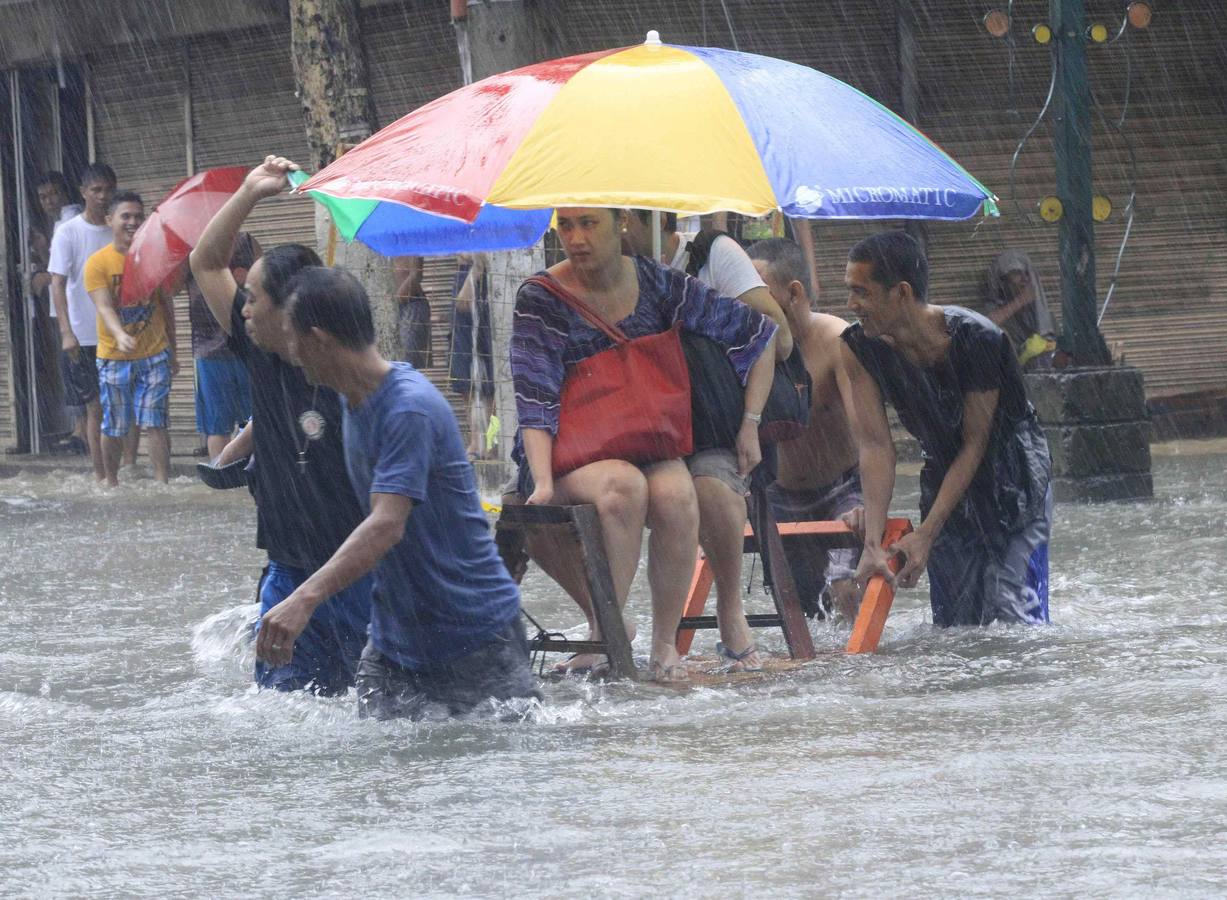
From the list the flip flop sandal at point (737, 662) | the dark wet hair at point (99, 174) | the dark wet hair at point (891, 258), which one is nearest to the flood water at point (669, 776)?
the flip flop sandal at point (737, 662)

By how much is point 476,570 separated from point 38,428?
42.5ft

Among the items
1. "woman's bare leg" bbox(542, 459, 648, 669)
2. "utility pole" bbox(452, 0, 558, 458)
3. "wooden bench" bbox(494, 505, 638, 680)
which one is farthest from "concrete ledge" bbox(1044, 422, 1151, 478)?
"wooden bench" bbox(494, 505, 638, 680)

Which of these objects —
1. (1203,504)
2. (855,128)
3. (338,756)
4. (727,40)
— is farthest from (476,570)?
(727,40)

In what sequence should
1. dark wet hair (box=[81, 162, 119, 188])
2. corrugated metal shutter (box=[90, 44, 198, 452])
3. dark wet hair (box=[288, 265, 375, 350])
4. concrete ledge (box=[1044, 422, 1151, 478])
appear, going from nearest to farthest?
dark wet hair (box=[288, 265, 375, 350])
concrete ledge (box=[1044, 422, 1151, 478])
dark wet hair (box=[81, 162, 119, 188])
corrugated metal shutter (box=[90, 44, 198, 452])

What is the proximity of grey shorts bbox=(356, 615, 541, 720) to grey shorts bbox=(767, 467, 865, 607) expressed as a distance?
2.02m

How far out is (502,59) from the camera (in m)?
11.8

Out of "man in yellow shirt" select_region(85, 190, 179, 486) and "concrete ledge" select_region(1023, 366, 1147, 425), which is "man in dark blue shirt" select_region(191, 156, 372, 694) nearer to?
"concrete ledge" select_region(1023, 366, 1147, 425)

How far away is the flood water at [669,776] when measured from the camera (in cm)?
417

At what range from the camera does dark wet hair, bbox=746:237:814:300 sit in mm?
7309

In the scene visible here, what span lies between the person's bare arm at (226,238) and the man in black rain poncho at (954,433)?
185 centimetres

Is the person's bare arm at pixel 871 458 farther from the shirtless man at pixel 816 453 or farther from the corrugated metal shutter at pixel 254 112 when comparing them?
the corrugated metal shutter at pixel 254 112

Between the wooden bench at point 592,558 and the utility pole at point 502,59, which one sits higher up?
the utility pole at point 502,59

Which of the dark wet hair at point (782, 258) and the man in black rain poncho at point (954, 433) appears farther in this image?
the dark wet hair at point (782, 258)

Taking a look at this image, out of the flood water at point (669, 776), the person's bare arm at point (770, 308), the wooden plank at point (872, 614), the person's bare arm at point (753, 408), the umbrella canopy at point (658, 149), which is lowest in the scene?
the flood water at point (669, 776)
